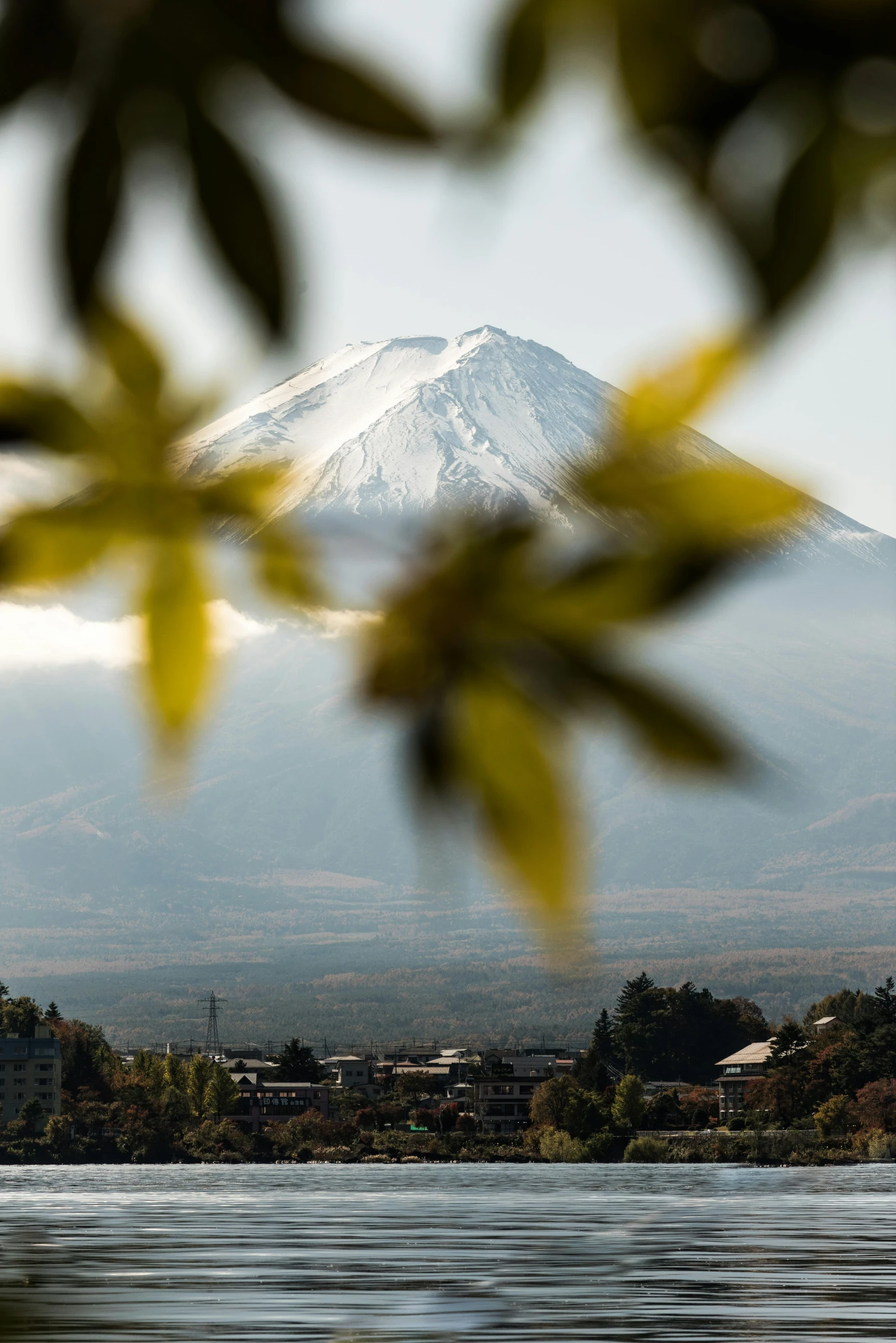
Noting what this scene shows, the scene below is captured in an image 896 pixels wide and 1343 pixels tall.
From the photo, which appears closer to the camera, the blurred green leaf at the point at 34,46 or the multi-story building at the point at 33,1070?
the blurred green leaf at the point at 34,46

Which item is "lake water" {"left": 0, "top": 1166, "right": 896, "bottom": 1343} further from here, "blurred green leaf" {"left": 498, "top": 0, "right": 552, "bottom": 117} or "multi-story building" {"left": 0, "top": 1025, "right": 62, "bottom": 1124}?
"blurred green leaf" {"left": 498, "top": 0, "right": 552, "bottom": 117}

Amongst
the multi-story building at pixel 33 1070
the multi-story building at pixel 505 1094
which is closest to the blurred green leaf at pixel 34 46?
the multi-story building at pixel 33 1070

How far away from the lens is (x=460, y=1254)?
7988 cm

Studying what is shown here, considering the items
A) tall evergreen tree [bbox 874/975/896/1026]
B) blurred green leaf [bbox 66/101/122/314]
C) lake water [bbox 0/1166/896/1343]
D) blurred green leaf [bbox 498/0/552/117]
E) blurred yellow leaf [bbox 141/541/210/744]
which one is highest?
blurred green leaf [bbox 498/0/552/117]

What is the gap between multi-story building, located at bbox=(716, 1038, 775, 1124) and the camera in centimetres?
10975

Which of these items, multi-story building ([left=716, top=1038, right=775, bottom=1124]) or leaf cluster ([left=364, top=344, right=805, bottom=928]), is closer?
leaf cluster ([left=364, top=344, right=805, bottom=928])

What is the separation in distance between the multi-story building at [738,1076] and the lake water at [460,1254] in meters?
4.48

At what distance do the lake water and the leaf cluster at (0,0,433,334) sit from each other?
57137mm

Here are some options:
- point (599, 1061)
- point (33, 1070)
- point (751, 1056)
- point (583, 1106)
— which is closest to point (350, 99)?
point (583, 1106)

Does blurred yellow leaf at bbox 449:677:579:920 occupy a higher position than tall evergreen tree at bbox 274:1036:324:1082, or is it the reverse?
blurred yellow leaf at bbox 449:677:579:920

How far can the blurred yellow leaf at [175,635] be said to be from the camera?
85 cm

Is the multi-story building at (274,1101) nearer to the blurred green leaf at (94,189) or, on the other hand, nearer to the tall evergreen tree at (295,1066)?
the tall evergreen tree at (295,1066)

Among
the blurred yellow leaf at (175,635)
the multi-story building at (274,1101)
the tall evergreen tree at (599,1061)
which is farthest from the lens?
the multi-story building at (274,1101)

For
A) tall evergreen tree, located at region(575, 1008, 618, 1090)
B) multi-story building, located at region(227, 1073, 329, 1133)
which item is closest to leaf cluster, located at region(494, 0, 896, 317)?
tall evergreen tree, located at region(575, 1008, 618, 1090)
